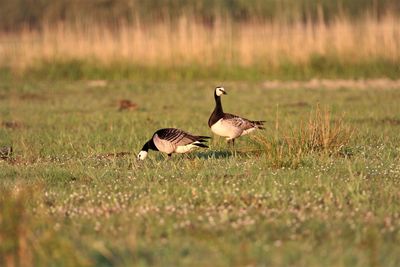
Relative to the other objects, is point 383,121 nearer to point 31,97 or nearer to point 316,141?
point 316,141

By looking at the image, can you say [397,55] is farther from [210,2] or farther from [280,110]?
[210,2]

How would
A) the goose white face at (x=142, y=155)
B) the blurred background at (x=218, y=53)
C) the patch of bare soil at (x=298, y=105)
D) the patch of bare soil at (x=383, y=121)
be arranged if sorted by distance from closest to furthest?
the goose white face at (x=142, y=155) < the patch of bare soil at (x=383, y=121) < the patch of bare soil at (x=298, y=105) < the blurred background at (x=218, y=53)

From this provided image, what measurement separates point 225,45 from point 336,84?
3.80 metres

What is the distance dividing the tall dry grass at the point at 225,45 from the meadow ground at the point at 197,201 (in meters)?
8.39

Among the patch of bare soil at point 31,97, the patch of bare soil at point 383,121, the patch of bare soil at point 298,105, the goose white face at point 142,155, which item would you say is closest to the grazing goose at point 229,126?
the goose white face at point 142,155

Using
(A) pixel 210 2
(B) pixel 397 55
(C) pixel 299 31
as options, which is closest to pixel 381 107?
(B) pixel 397 55

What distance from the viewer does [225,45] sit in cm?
2436

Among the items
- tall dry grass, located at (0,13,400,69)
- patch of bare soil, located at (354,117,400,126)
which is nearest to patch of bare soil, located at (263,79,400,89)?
tall dry grass, located at (0,13,400,69)

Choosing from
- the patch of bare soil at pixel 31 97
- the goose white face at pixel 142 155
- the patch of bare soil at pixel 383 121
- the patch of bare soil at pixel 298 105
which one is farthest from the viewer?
the patch of bare soil at pixel 31 97

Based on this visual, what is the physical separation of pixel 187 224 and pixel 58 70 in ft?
59.7

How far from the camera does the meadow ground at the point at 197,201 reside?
598cm

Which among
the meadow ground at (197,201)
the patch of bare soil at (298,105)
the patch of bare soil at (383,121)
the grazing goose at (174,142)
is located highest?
the grazing goose at (174,142)

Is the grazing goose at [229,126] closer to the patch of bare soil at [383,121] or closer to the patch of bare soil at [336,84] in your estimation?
the patch of bare soil at [383,121]

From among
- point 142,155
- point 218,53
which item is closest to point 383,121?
point 142,155
